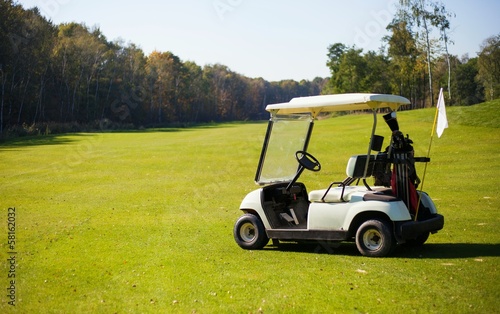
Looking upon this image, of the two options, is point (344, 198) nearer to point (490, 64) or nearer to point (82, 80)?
point (82, 80)

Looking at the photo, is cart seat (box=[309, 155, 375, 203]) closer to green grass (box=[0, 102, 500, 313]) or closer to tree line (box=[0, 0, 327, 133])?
green grass (box=[0, 102, 500, 313])

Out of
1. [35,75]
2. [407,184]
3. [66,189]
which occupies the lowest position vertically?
[66,189]

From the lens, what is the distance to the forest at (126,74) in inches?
2239

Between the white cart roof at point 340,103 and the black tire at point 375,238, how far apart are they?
1.90 m

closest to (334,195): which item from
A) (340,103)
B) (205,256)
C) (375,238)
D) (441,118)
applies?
(375,238)

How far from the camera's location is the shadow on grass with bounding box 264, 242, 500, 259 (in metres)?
9.16

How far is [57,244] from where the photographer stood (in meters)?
11.2

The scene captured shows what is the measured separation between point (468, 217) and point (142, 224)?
7.50 meters

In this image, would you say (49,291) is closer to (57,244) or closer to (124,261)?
(124,261)

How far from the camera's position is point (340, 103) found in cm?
932

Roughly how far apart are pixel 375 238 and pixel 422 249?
3.67 ft

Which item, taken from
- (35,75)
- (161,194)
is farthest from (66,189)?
(35,75)

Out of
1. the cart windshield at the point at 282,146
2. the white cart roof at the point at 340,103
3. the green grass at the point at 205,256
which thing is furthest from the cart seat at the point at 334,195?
the white cart roof at the point at 340,103

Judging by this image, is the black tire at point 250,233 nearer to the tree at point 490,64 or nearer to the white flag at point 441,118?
the white flag at point 441,118
